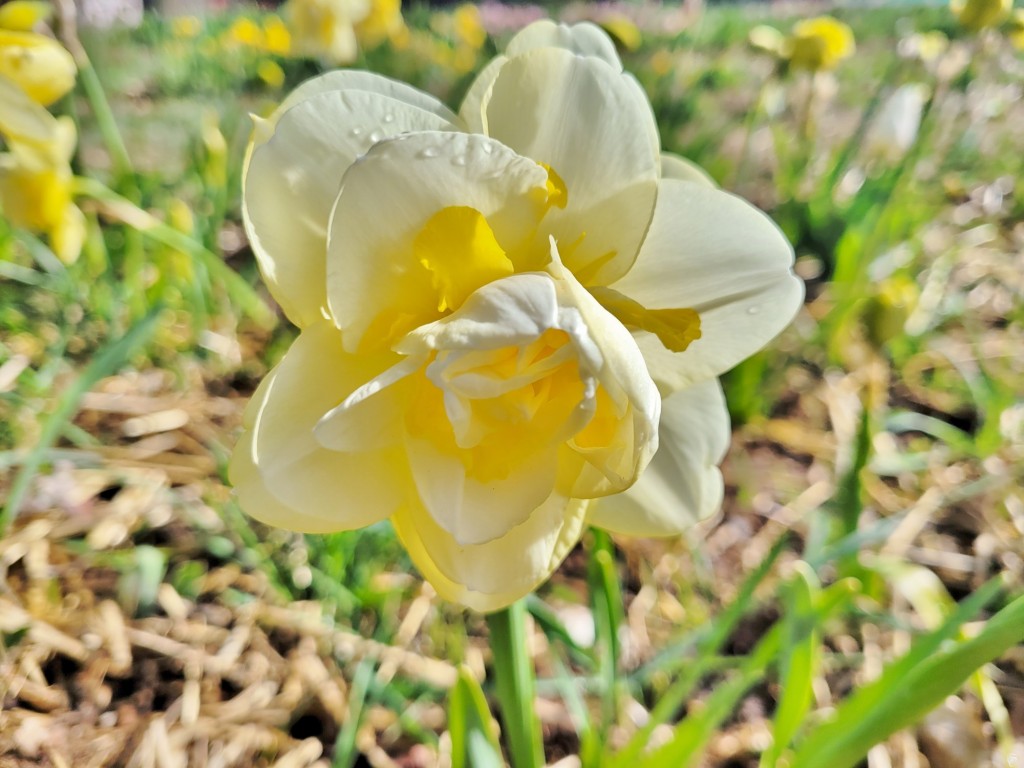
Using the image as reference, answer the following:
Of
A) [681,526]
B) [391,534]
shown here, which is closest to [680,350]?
[681,526]

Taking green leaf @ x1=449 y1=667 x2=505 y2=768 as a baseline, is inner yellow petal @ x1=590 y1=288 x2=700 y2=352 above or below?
above

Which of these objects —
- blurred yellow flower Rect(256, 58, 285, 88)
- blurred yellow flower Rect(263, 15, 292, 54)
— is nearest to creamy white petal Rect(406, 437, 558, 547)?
blurred yellow flower Rect(263, 15, 292, 54)

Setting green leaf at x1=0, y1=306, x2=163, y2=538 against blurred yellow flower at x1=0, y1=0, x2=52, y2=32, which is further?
blurred yellow flower at x1=0, y1=0, x2=52, y2=32

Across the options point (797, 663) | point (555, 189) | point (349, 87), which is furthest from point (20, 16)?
point (797, 663)

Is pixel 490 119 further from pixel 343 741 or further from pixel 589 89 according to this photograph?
pixel 343 741

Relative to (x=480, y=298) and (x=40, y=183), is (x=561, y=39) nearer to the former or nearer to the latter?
(x=480, y=298)

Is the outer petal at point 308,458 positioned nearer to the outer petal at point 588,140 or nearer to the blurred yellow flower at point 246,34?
the outer petal at point 588,140

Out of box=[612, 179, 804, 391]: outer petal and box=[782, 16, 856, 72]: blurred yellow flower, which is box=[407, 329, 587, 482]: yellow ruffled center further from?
box=[782, 16, 856, 72]: blurred yellow flower


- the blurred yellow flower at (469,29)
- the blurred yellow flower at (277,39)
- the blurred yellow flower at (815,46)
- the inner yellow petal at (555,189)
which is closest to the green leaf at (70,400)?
the inner yellow petal at (555,189)
